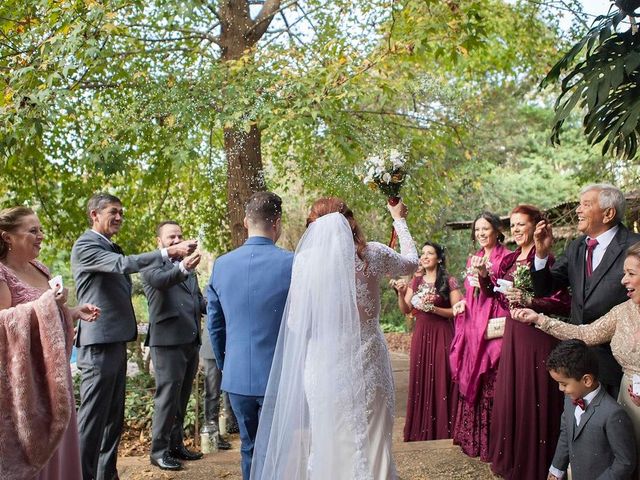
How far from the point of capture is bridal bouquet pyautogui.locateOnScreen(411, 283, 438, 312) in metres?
6.55

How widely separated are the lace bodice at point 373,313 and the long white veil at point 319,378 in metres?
0.11

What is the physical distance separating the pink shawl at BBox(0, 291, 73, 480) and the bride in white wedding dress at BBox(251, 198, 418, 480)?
1.12 metres

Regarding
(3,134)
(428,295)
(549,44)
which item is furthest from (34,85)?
(549,44)

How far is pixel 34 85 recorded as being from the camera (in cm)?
693

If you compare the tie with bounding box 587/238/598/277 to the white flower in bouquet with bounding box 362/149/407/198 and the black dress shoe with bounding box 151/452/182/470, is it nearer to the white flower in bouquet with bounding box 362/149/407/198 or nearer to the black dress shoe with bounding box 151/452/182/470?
the white flower in bouquet with bounding box 362/149/407/198

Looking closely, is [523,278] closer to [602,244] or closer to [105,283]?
[602,244]

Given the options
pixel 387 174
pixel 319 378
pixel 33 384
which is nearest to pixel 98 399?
pixel 33 384

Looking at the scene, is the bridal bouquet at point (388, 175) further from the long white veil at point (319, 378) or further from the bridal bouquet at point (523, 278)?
the bridal bouquet at point (523, 278)

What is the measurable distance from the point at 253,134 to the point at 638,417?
5.77m

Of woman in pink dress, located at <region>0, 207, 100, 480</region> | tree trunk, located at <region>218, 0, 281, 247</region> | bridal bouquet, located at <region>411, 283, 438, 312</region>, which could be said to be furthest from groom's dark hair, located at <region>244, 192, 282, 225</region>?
tree trunk, located at <region>218, 0, 281, 247</region>

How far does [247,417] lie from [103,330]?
1.29 metres

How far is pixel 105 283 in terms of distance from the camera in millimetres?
4898

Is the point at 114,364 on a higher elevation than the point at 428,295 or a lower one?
lower

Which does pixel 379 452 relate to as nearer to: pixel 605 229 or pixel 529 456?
pixel 529 456
